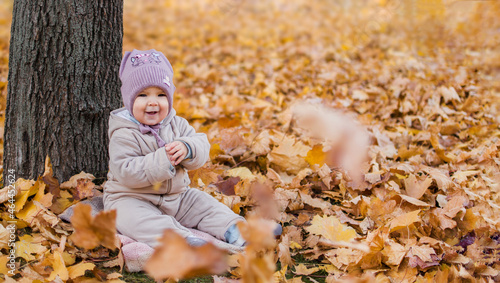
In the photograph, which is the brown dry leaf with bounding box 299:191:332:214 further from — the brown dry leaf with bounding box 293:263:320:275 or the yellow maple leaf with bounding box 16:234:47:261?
the yellow maple leaf with bounding box 16:234:47:261

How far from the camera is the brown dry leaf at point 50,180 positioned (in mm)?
2236

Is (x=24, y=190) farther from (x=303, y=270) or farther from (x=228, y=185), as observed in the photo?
(x=303, y=270)

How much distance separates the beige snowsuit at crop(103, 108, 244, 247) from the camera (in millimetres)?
1862

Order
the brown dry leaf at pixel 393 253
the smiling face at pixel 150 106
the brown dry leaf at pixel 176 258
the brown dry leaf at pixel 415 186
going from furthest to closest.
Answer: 1. the brown dry leaf at pixel 415 186
2. the smiling face at pixel 150 106
3. the brown dry leaf at pixel 393 253
4. the brown dry leaf at pixel 176 258

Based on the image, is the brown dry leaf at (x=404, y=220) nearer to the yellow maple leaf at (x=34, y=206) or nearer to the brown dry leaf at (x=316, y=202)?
the brown dry leaf at (x=316, y=202)

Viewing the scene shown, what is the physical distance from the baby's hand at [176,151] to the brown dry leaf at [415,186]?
3.87 feet

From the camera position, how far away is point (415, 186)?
7.32ft

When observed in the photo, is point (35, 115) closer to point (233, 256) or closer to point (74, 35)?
point (74, 35)

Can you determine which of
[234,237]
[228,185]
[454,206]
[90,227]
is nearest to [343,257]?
[234,237]

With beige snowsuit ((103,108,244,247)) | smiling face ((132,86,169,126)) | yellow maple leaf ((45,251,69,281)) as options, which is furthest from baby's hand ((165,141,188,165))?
yellow maple leaf ((45,251,69,281))

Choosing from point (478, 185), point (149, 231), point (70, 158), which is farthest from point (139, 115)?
point (478, 185)

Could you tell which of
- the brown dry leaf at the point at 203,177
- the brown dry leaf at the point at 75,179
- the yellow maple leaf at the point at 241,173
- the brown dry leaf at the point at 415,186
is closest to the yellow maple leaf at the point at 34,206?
the brown dry leaf at the point at 75,179

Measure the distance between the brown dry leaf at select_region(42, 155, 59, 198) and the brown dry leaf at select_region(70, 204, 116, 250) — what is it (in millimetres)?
903

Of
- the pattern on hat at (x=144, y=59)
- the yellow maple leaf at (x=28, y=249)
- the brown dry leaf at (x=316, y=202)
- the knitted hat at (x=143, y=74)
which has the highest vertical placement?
the pattern on hat at (x=144, y=59)
